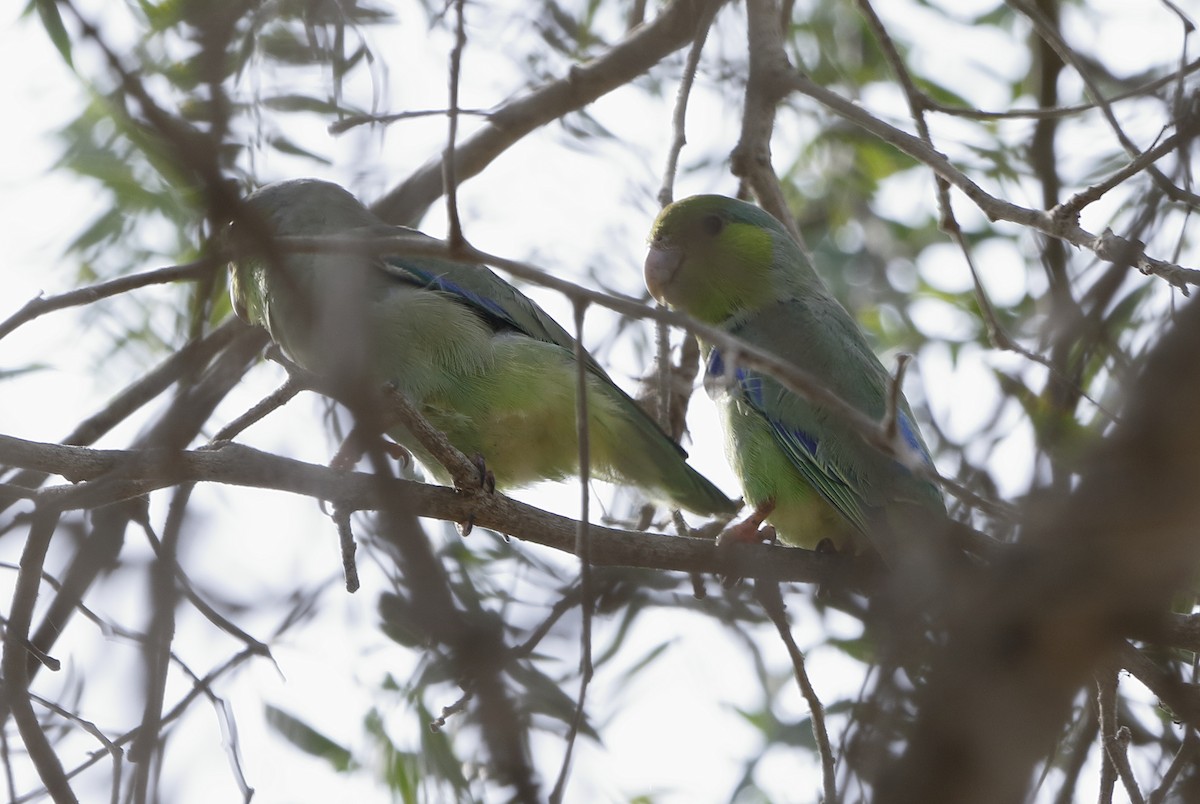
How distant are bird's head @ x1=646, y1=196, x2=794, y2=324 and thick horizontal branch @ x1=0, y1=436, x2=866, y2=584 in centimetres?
130

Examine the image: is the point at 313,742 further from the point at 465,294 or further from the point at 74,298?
the point at 74,298

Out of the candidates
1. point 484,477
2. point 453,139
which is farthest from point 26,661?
point 453,139

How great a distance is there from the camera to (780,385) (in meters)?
3.77

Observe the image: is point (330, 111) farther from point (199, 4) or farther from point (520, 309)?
Answer: point (520, 309)

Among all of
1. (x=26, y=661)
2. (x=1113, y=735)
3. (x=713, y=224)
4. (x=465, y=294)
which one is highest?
(x=713, y=224)

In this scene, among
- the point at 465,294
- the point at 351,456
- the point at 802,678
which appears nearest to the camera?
the point at 802,678

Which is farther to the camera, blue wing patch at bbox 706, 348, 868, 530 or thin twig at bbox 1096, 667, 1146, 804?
blue wing patch at bbox 706, 348, 868, 530

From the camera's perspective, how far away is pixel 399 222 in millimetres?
4230

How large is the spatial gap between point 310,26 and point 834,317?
2075 millimetres

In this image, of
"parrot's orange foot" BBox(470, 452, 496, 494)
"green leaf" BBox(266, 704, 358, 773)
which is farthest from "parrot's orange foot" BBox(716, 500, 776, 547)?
"green leaf" BBox(266, 704, 358, 773)

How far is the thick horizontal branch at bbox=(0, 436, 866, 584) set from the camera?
2537 mm

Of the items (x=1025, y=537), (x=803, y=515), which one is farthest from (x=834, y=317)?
(x=1025, y=537)

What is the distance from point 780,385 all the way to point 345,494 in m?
1.57

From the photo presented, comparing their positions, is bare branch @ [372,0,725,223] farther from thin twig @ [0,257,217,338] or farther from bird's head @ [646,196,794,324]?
thin twig @ [0,257,217,338]
